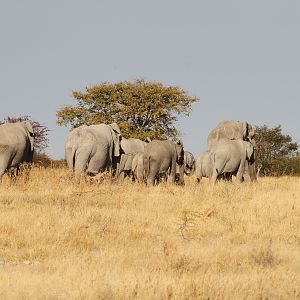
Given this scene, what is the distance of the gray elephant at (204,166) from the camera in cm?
2139

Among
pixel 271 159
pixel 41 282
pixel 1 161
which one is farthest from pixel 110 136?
pixel 271 159

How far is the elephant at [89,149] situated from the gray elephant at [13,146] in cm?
145

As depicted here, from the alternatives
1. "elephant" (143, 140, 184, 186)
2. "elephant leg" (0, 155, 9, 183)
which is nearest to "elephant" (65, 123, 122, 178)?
"elephant" (143, 140, 184, 186)

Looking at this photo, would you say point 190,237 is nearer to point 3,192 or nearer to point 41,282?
point 41,282

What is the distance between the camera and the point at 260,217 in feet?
37.0

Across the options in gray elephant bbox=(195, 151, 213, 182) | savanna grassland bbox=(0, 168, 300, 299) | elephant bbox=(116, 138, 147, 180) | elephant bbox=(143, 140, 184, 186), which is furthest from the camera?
elephant bbox=(116, 138, 147, 180)

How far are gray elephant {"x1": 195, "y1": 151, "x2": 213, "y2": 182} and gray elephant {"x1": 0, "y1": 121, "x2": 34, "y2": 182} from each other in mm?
7502

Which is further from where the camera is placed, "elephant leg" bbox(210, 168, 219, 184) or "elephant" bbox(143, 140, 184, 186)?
"elephant leg" bbox(210, 168, 219, 184)

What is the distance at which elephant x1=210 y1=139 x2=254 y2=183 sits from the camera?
63.0 feet

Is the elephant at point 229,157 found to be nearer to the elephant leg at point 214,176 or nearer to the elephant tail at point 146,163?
the elephant leg at point 214,176

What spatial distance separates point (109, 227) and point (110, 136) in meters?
8.45

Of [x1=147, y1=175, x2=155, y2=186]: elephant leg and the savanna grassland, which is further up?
[x1=147, y1=175, x2=155, y2=186]: elephant leg

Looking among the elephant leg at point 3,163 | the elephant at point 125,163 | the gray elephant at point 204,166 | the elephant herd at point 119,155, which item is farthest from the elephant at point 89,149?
the gray elephant at point 204,166

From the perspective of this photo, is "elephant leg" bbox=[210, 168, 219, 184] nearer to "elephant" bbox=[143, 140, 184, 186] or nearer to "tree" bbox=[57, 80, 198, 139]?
"elephant" bbox=[143, 140, 184, 186]
